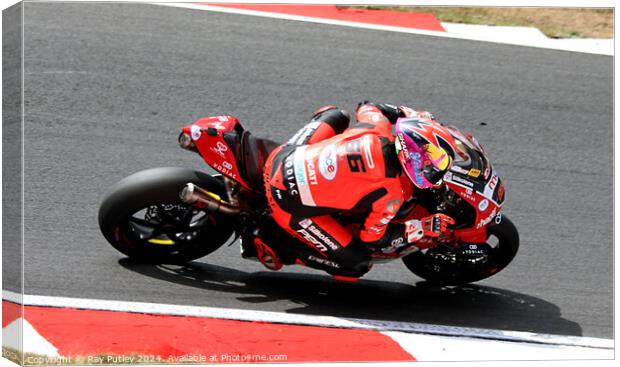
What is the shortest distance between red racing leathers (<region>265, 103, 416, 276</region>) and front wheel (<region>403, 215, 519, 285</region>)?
2.29ft

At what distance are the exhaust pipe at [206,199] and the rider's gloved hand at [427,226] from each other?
1.19 metres

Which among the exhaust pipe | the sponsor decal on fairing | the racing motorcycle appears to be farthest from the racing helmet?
the exhaust pipe

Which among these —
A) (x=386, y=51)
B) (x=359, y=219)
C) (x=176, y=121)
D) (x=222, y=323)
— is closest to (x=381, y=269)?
(x=359, y=219)

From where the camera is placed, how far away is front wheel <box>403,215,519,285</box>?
7617 mm

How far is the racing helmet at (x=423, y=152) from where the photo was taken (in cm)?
659

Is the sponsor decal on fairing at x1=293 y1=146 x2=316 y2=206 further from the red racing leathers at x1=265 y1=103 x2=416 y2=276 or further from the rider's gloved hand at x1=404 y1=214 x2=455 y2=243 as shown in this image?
the rider's gloved hand at x1=404 y1=214 x2=455 y2=243

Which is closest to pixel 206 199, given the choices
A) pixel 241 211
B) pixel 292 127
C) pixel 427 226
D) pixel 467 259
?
pixel 241 211

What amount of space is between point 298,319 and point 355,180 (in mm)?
→ 1100

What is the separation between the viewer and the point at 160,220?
24.7 ft

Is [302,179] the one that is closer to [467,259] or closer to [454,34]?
[467,259]

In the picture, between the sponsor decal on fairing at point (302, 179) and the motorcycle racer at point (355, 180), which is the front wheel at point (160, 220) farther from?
the sponsor decal on fairing at point (302, 179)

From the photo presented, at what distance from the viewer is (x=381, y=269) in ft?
26.8

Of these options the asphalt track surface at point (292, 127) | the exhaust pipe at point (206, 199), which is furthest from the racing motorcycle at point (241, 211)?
Answer: the asphalt track surface at point (292, 127)

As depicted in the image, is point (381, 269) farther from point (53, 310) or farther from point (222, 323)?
point (53, 310)
